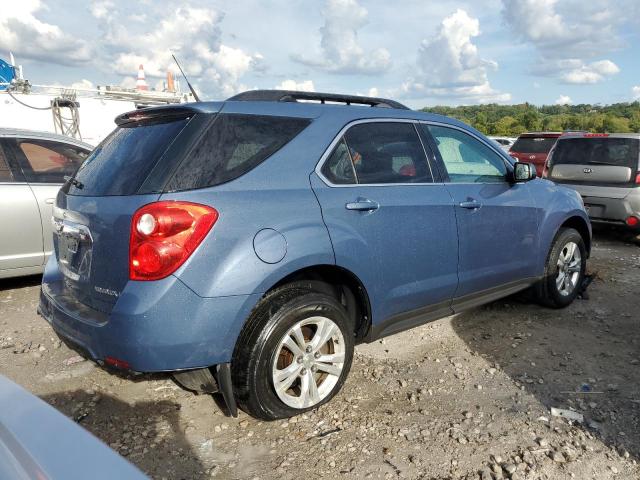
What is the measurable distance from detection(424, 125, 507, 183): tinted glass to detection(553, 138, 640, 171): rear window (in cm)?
429

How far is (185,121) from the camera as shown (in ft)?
8.72

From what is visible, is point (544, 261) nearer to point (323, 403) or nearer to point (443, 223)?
point (443, 223)

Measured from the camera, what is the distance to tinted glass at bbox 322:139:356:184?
2906 mm

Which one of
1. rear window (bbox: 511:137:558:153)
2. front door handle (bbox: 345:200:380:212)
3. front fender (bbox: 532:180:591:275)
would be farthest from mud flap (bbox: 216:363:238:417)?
rear window (bbox: 511:137:558:153)

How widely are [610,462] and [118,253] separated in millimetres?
2528

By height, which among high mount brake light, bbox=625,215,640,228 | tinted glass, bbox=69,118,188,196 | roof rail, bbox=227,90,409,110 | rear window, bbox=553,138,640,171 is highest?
roof rail, bbox=227,90,409,110

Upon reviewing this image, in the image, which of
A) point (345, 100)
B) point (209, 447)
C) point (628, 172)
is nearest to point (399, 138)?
point (345, 100)

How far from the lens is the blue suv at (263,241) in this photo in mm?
2391

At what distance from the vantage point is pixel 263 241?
99.8 inches

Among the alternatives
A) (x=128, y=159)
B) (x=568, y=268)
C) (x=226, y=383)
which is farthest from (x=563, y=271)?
(x=128, y=159)

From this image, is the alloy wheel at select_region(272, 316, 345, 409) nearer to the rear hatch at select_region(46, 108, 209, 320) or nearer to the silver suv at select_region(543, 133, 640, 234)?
the rear hatch at select_region(46, 108, 209, 320)

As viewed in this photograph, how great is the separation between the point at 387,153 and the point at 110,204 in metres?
1.64

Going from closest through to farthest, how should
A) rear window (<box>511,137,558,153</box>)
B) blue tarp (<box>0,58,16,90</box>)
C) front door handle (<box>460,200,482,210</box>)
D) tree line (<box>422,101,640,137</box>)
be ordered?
front door handle (<box>460,200,482,210</box>), blue tarp (<box>0,58,16,90</box>), rear window (<box>511,137,558,153</box>), tree line (<box>422,101,640,137</box>)

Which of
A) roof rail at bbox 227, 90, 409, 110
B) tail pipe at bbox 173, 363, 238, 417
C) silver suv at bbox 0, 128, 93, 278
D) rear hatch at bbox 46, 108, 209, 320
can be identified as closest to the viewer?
rear hatch at bbox 46, 108, 209, 320
